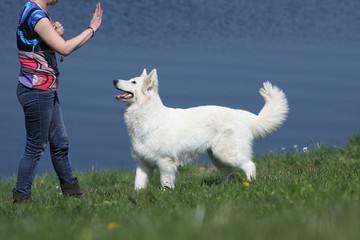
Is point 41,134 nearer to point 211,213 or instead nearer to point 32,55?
point 32,55

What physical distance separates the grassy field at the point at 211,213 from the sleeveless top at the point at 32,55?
140cm

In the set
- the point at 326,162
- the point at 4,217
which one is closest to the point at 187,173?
the point at 326,162

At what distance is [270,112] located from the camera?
7301 mm

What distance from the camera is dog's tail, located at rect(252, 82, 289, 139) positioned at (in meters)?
7.23

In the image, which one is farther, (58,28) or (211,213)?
(58,28)

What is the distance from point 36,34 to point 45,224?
2994mm

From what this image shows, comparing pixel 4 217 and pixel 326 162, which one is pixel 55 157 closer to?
pixel 4 217

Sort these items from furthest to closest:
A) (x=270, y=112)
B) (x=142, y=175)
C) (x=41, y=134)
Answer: (x=270, y=112) → (x=142, y=175) → (x=41, y=134)

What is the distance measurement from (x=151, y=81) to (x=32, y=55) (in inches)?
60.4

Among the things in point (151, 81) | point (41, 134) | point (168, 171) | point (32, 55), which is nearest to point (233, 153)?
point (168, 171)

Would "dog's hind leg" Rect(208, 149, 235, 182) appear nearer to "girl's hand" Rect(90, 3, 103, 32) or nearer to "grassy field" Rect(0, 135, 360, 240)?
"grassy field" Rect(0, 135, 360, 240)

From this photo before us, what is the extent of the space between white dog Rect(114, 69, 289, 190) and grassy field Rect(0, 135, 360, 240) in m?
0.85

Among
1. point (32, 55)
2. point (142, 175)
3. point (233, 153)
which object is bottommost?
point (142, 175)

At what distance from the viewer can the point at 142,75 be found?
6734mm
